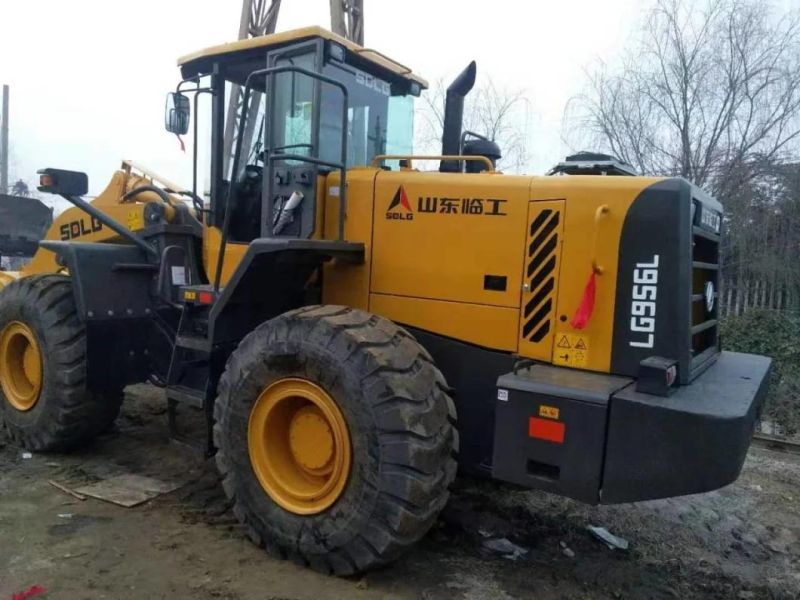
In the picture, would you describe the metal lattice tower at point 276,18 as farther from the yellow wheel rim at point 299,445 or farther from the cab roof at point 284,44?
the yellow wheel rim at point 299,445

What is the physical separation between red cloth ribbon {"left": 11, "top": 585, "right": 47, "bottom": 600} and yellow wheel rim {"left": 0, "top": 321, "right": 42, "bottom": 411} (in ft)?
7.95

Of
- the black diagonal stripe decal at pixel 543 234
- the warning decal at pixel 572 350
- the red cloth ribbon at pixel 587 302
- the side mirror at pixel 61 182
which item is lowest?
the warning decal at pixel 572 350

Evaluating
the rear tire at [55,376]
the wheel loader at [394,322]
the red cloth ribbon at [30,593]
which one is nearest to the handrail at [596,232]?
the wheel loader at [394,322]

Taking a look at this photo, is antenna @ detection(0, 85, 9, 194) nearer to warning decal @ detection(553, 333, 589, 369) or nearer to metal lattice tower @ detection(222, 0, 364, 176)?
metal lattice tower @ detection(222, 0, 364, 176)

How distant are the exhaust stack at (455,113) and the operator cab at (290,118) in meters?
0.63

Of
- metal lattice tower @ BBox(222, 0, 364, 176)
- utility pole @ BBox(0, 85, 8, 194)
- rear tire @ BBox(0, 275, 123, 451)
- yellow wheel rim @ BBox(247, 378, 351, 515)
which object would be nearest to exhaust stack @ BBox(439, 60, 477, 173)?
yellow wheel rim @ BBox(247, 378, 351, 515)

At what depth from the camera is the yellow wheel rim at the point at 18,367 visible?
5504 mm

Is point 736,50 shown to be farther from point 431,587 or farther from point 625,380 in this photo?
point 431,587

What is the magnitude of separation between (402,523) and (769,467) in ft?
13.6

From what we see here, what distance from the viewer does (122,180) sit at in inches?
238

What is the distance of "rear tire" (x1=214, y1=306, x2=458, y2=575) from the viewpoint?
3293 mm

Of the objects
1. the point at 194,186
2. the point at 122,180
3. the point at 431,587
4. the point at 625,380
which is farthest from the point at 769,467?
the point at 122,180

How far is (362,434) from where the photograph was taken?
11.1ft

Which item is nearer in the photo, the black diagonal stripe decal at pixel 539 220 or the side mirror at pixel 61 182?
the black diagonal stripe decal at pixel 539 220
